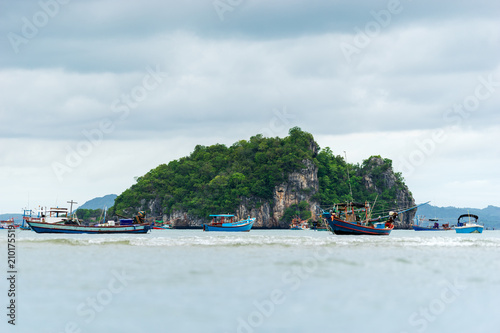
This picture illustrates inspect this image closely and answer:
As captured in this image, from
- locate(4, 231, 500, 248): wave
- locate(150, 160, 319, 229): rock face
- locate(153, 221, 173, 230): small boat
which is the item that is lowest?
locate(153, 221, 173, 230): small boat

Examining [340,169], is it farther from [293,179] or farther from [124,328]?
[124,328]

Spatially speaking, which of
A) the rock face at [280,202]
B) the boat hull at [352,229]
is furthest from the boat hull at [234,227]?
the rock face at [280,202]

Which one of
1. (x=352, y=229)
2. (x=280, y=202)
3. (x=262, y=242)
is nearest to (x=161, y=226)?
(x=280, y=202)

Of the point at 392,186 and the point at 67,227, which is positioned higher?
the point at 392,186

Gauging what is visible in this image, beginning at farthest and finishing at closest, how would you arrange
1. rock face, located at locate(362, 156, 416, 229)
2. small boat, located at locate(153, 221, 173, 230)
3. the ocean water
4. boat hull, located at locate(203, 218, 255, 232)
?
rock face, located at locate(362, 156, 416, 229), small boat, located at locate(153, 221, 173, 230), boat hull, located at locate(203, 218, 255, 232), the ocean water

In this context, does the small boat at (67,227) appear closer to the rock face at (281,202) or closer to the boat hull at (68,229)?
the boat hull at (68,229)

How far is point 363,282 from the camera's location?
22.1 m

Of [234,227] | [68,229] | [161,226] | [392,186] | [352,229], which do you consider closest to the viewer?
[352,229]

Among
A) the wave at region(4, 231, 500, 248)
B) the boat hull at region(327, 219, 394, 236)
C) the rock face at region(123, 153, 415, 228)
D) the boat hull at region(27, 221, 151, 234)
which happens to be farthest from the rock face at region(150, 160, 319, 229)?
the wave at region(4, 231, 500, 248)

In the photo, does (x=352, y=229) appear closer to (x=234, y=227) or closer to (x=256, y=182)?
(x=234, y=227)

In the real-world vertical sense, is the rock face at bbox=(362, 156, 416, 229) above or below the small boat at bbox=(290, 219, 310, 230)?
above

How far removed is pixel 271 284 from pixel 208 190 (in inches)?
6413

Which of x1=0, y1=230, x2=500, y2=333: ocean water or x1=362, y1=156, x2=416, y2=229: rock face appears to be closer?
x1=0, y1=230, x2=500, y2=333: ocean water

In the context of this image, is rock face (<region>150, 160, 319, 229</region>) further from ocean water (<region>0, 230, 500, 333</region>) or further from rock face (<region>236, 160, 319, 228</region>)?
ocean water (<region>0, 230, 500, 333</region>)
